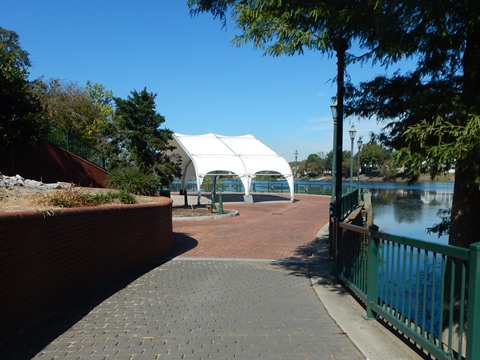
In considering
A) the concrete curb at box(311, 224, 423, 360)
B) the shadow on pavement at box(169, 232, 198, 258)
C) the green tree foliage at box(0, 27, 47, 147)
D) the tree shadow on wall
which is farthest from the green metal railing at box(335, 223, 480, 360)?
the green tree foliage at box(0, 27, 47, 147)

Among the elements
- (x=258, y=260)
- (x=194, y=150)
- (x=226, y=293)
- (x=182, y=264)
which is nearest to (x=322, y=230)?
(x=258, y=260)

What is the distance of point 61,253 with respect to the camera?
5297 mm

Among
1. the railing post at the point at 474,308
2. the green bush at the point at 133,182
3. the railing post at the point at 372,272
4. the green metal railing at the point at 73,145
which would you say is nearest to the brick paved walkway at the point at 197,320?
the railing post at the point at 372,272

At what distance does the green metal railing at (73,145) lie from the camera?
16406 millimetres

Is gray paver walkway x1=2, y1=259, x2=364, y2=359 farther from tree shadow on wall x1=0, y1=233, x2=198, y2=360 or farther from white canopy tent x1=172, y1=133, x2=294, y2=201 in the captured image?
white canopy tent x1=172, y1=133, x2=294, y2=201

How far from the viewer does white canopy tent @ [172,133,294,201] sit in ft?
86.0

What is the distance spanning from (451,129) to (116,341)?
381 centimetres

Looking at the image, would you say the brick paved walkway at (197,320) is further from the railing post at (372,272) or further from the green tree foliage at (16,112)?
the green tree foliage at (16,112)

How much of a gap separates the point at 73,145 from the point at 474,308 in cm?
1677

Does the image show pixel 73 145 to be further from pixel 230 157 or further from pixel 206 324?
pixel 206 324

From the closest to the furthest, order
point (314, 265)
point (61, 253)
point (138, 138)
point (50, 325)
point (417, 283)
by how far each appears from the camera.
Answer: point (417, 283) < point (50, 325) < point (61, 253) < point (314, 265) < point (138, 138)

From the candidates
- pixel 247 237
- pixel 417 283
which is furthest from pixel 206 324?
pixel 247 237

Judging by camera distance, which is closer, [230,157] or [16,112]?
[16,112]

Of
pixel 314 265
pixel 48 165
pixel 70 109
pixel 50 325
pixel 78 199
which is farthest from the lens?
pixel 70 109
